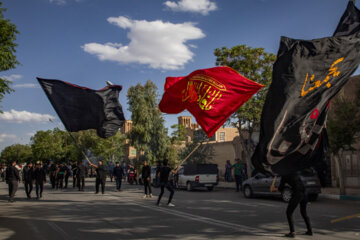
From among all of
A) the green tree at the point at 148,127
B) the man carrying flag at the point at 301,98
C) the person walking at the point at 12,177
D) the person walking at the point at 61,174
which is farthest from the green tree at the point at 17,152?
the man carrying flag at the point at 301,98

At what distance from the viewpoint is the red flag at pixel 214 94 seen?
33.5 ft

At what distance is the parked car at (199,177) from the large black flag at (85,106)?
9.09 metres

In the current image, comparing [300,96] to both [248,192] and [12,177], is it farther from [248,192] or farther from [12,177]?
[12,177]

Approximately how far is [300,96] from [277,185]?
9760mm

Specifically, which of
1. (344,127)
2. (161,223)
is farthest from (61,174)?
(344,127)

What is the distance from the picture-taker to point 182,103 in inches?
459

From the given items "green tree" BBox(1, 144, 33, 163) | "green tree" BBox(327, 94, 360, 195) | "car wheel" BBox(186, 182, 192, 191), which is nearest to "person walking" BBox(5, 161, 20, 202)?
"car wheel" BBox(186, 182, 192, 191)

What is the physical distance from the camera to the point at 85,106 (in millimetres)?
13734

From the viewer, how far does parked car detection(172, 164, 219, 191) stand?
2169 centimetres

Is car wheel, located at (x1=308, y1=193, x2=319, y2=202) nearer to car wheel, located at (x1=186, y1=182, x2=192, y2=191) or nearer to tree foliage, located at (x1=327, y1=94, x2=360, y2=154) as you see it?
tree foliage, located at (x1=327, y1=94, x2=360, y2=154)

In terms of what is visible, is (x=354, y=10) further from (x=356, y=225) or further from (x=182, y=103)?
(x=182, y=103)

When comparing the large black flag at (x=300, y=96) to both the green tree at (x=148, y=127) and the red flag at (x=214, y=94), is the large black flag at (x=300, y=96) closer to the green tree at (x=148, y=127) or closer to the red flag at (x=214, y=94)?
the red flag at (x=214, y=94)

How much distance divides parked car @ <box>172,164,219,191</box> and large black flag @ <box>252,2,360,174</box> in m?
15.7

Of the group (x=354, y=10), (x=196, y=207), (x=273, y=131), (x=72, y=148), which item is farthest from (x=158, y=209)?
(x=72, y=148)
